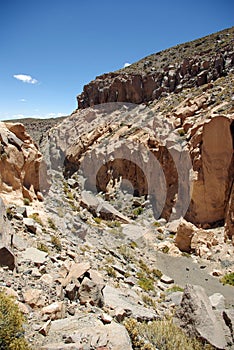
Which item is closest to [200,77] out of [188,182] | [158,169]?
[158,169]

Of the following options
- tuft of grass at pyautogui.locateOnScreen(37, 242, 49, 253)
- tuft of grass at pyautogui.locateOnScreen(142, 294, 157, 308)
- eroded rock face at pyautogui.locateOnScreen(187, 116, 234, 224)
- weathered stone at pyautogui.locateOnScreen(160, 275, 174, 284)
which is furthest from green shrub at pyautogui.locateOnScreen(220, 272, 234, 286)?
tuft of grass at pyautogui.locateOnScreen(37, 242, 49, 253)

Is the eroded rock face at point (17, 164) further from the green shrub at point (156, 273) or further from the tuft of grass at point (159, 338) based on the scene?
the tuft of grass at point (159, 338)

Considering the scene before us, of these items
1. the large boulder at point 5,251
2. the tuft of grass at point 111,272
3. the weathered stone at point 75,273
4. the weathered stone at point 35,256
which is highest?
the large boulder at point 5,251

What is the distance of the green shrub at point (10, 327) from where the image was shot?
311cm

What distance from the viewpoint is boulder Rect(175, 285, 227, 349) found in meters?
4.84

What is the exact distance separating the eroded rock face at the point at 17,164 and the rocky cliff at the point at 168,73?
876 inches

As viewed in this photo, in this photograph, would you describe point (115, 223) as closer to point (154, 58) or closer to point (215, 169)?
point (215, 169)

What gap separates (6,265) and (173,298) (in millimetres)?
5375

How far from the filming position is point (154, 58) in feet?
130

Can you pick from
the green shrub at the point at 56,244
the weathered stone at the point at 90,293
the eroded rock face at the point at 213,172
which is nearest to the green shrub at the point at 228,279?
the eroded rock face at the point at 213,172

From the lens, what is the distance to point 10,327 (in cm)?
326

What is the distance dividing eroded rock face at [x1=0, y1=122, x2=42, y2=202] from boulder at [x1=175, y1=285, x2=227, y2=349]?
6241 mm

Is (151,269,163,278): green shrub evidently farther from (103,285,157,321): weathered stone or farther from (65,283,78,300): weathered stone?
(65,283,78,300): weathered stone

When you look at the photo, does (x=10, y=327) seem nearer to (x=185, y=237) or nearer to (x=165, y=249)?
(x=165, y=249)
